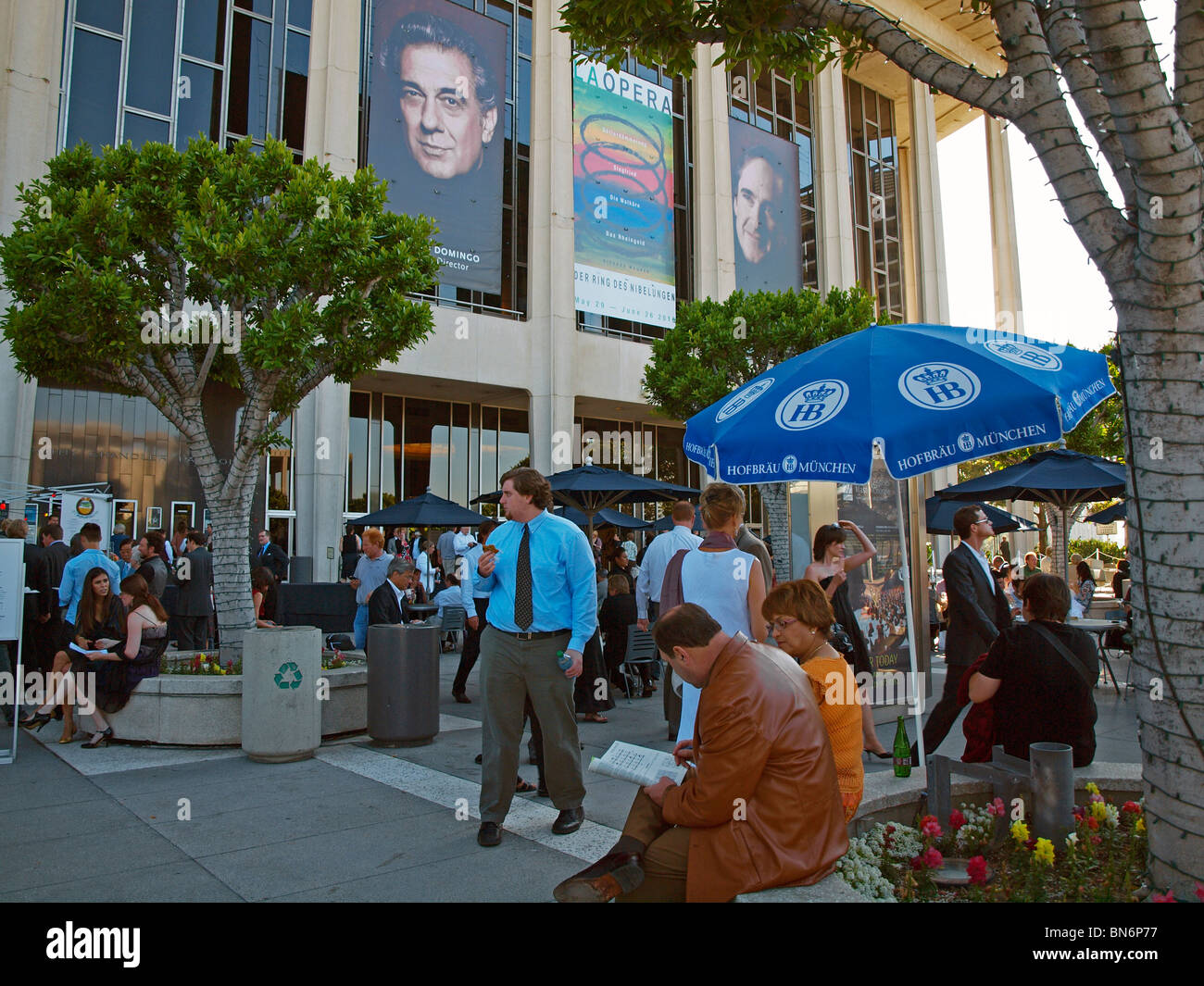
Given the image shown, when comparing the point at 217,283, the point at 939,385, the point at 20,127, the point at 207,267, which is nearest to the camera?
the point at 939,385

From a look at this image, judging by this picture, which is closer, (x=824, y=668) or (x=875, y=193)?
(x=824, y=668)

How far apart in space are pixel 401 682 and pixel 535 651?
8.93 ft

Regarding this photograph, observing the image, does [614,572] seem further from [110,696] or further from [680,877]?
[680,877]

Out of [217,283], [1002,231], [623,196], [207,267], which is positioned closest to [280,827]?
[207,267]

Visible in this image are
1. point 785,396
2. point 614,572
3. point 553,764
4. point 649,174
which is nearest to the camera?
point 785,396

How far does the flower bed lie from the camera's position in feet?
10.7

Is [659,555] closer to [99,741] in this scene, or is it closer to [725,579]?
[725,579]

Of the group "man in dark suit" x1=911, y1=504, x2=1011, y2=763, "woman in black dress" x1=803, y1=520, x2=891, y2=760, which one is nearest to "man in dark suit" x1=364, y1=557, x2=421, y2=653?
"woman in black dress" x1=803, y1=520, x2=891, y2=760

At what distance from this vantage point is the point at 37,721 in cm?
836

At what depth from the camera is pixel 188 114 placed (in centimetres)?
2027

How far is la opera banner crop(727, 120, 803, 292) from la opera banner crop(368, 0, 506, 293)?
30.6ft

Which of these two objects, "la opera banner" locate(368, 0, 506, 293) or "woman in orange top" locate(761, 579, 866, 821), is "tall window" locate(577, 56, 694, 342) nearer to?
"la opera banner" locate(368, 0, 506, 293)
